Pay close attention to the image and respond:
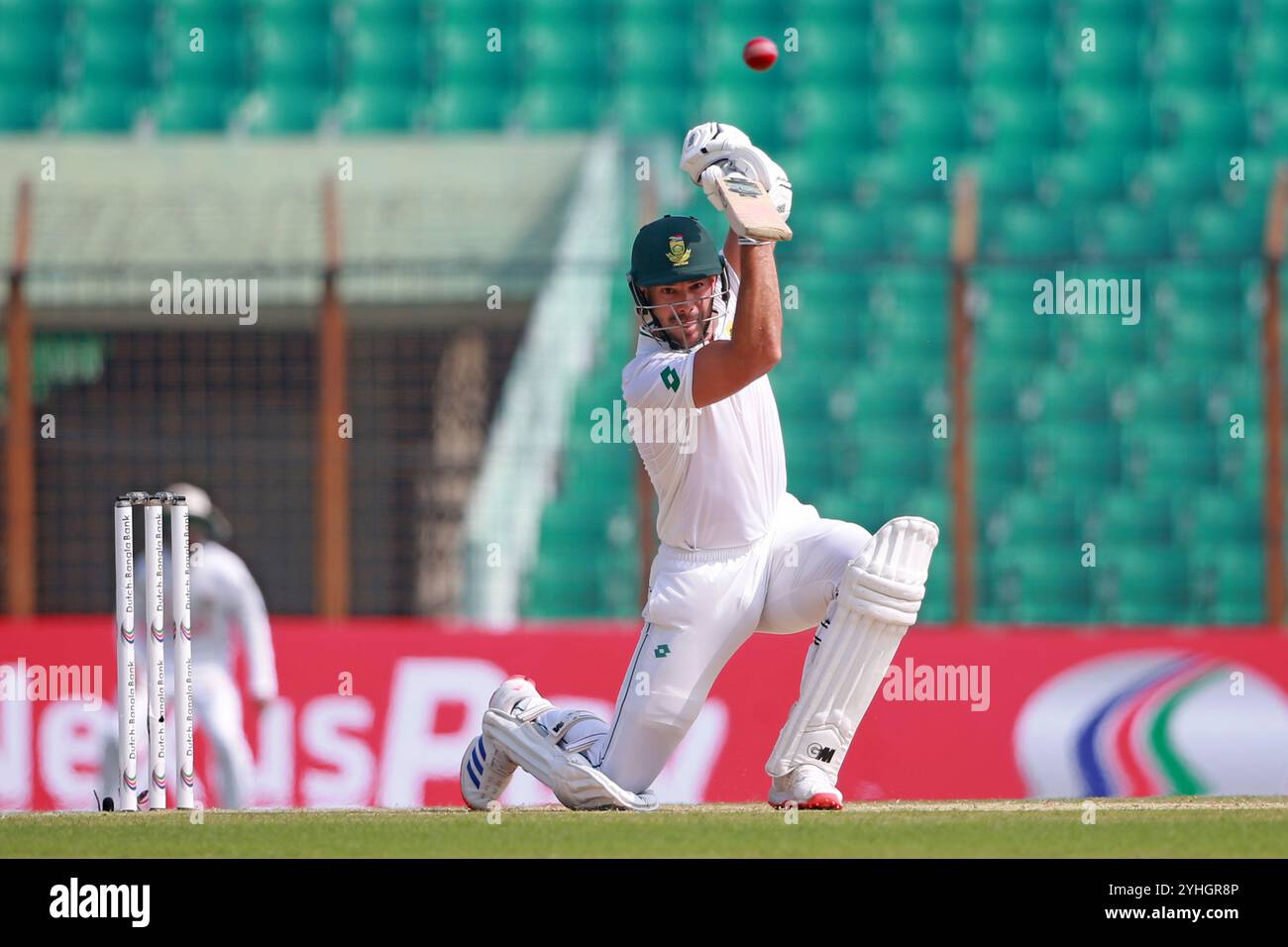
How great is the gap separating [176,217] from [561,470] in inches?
108

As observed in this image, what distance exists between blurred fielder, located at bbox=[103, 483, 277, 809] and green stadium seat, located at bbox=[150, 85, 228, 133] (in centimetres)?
558

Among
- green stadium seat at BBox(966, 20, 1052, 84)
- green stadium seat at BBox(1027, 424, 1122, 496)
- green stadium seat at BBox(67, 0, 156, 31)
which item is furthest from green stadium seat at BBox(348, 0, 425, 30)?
green stadium seat at BBox(1027, 424, 1122, 496)

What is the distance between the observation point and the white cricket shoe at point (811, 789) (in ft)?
18.6

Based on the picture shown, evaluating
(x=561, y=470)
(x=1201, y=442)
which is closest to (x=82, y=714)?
(x=561, y=470)

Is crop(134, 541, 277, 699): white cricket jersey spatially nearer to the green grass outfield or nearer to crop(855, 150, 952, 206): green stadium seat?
the green grass outfield

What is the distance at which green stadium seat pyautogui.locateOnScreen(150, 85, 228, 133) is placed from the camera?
15117mm

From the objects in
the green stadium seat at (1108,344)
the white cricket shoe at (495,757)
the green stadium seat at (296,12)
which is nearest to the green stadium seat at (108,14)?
the green stadium seat at (296,12)

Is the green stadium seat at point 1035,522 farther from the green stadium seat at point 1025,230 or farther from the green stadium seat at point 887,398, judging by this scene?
the green stadium seat at point 1025,230

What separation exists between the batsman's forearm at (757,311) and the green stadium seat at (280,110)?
398 inches

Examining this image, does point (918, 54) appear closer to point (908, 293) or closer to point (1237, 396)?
point (908, 293)

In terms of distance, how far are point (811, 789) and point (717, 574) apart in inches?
24.9

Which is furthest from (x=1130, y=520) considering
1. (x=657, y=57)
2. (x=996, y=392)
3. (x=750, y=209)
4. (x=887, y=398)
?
(x=750, y=209)

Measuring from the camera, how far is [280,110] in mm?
15133

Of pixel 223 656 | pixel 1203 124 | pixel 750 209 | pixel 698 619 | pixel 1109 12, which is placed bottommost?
pixel 223 656
